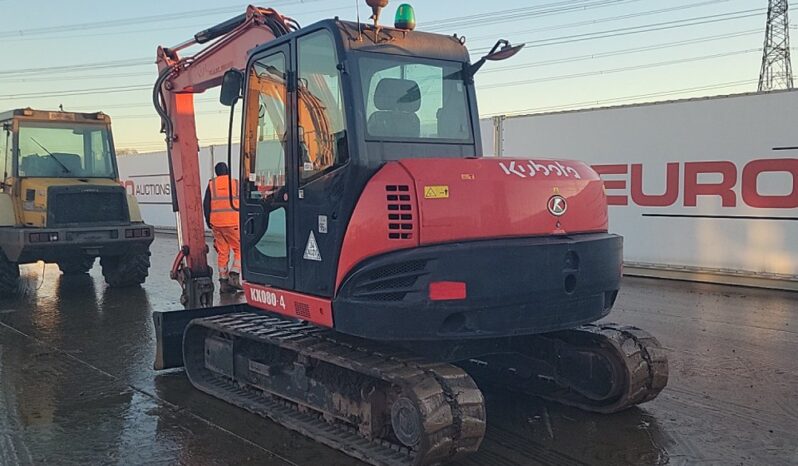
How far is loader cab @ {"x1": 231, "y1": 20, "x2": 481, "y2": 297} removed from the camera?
4586mm

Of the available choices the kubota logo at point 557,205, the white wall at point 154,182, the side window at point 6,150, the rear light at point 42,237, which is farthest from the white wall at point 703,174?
the white wall at point 154,182

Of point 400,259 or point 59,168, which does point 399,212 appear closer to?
point 400,259

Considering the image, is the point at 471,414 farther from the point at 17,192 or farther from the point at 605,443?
the point at 17,192

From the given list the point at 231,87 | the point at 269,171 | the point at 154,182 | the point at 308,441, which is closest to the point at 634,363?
the point at 308,441

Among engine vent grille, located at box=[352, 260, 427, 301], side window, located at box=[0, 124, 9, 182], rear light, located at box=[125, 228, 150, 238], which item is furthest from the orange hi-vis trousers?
engine vent grille, located at box=[352, 260, 427, 301]

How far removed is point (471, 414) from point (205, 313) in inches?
121

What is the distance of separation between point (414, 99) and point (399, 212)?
1.02 m

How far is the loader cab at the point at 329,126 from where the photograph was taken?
4.59 m

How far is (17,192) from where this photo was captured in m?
11.3

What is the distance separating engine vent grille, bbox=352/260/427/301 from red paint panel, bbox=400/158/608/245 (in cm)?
17

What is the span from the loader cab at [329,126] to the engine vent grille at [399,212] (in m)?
0.29

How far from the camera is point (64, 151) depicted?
466 inches

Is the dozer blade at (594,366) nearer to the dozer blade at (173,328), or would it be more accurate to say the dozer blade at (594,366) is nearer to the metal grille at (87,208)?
the dozer blade at (173,328)

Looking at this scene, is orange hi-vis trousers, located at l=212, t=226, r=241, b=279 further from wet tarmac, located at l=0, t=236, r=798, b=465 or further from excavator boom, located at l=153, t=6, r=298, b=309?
excavator boom, located at l=153, t=6, r=298, b=309
